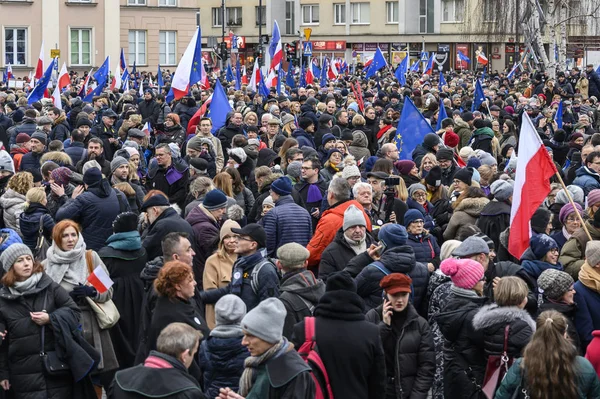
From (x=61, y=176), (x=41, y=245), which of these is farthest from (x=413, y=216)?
(x=61, y=176)

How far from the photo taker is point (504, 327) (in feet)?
23.5

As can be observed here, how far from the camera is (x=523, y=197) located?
8641 mm

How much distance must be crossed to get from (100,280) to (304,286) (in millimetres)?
1615

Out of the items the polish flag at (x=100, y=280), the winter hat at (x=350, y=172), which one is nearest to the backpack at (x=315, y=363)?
the polish flag at (x=100, y=280)

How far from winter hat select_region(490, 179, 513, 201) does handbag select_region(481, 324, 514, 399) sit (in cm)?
344

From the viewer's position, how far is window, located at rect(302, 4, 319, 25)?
77.1 metres

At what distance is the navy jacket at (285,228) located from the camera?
10.2 meters

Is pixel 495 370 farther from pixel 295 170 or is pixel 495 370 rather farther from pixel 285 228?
pixel 295 170

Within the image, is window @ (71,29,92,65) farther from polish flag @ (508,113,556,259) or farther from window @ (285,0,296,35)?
polish flag @ (508,113,556,259)

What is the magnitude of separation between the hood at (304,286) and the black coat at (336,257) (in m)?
1.14

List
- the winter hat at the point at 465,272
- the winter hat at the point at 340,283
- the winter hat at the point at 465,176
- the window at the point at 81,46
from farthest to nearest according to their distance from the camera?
the window at the point at 81,46, the winter hat at the point at 465,176, the winter hat at the point at 465,272, the winter hat at the point at 340,283

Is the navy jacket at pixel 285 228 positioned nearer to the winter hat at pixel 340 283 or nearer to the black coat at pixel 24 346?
the black coat at pixel 24 346

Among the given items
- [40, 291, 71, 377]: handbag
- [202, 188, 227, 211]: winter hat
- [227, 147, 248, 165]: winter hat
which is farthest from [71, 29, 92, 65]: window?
[40, 291, 71, 377]: handbag

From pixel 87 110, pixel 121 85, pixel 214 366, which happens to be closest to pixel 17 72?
pixel 121 85
